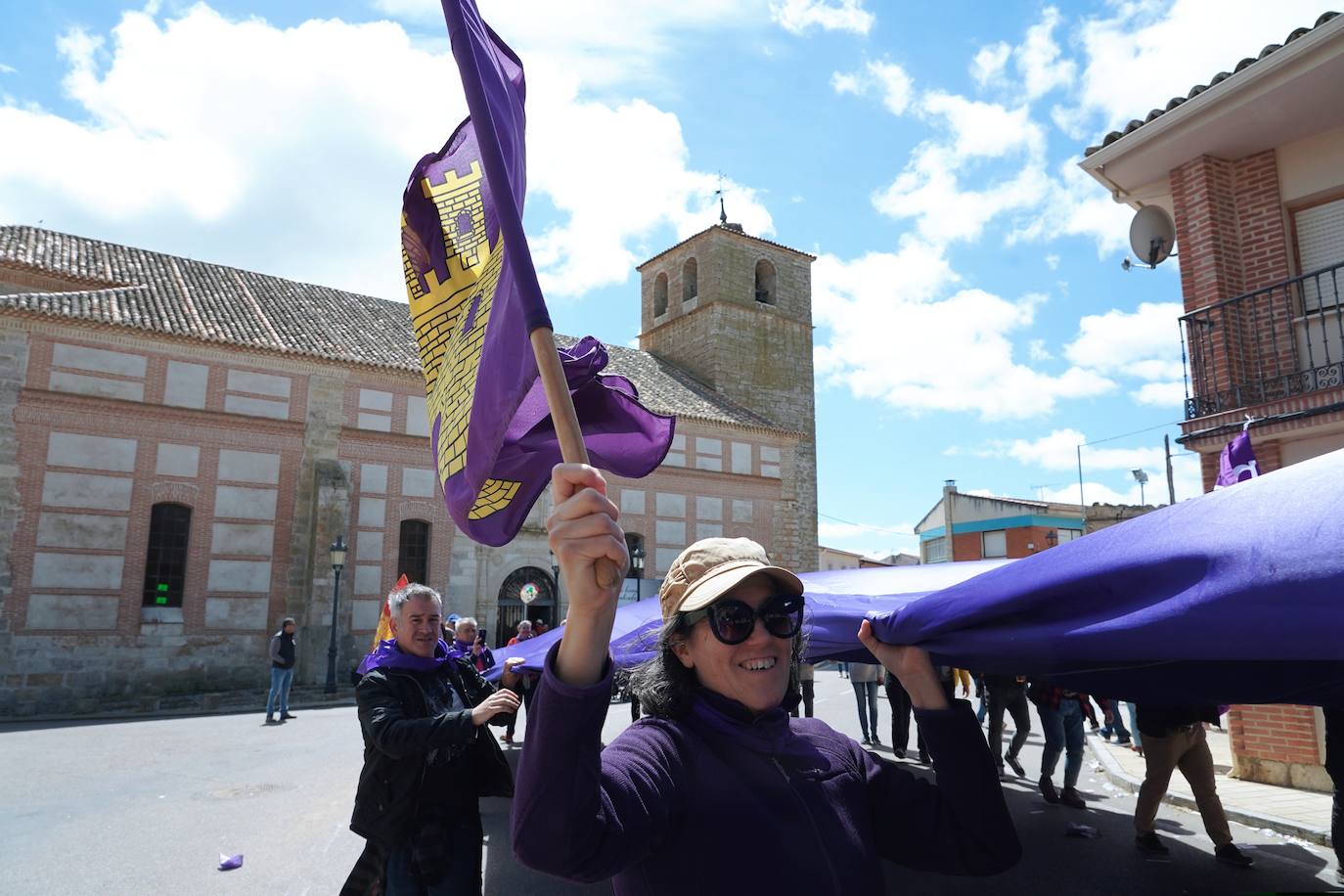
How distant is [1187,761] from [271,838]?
7386mm

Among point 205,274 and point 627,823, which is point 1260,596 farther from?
point 205,274

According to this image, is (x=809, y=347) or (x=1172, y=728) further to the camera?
(x=809, y=347)

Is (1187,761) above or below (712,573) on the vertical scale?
below

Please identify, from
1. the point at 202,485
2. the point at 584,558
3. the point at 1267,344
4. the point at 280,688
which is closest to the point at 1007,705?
the point at 1267,344

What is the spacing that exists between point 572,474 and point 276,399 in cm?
2288

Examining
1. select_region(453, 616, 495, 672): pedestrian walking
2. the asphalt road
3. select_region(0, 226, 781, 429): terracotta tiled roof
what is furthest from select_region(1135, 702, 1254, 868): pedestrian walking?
select_region(0, 226, 781, 429): terracotta tiled roof

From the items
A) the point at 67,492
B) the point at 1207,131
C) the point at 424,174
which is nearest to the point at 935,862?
the point at 424,174

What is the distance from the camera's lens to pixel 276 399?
72.4 ft

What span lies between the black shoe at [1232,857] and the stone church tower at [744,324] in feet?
83.6

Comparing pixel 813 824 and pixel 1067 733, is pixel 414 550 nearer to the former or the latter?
pixel 1067 733

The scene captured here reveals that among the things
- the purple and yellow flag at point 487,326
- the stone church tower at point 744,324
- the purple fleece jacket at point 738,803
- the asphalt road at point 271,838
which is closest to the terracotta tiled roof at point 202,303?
the stone church tower at point 744,324

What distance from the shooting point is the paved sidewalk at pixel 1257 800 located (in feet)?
23.7

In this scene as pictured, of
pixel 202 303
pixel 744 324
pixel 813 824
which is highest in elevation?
pixel 744 324

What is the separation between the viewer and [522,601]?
25.3m
